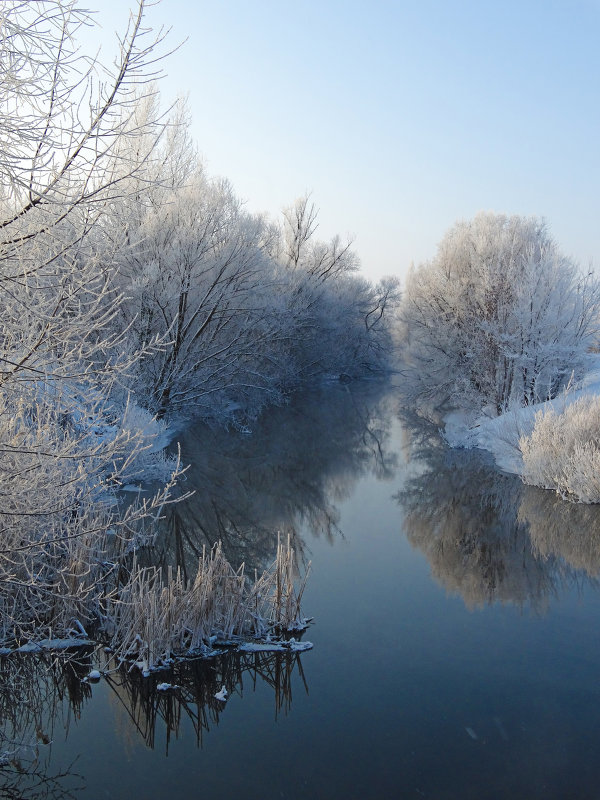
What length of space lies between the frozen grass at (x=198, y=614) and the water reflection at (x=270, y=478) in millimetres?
1883

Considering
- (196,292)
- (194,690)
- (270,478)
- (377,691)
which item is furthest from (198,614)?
(196,292)

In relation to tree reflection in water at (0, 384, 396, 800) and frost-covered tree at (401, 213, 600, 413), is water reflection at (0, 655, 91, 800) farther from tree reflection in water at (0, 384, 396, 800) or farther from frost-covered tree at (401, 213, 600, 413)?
frost-covered tree at (401, 213, 600, 413)

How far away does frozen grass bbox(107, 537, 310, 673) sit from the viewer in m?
5.54

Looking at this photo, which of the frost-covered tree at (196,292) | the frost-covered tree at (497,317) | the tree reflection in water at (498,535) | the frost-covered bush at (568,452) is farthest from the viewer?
the frost-covered tree at (497,317)

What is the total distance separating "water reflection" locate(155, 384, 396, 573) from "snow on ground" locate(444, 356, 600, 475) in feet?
6.86

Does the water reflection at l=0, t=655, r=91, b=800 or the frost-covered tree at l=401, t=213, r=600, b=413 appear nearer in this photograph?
the water reflection at l=0, t=655, r=91, b=800

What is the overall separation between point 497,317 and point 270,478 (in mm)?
9148

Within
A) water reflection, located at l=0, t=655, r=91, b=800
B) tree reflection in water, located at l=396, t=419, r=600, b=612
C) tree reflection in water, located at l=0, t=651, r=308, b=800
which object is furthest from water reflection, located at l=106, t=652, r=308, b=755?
tree reflection in water, located at l=396, t=419, r=600, b=612

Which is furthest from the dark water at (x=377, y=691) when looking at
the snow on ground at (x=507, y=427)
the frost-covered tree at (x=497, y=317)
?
the frost-covered tree at (x=497, y=317)

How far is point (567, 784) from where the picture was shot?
4.30 m

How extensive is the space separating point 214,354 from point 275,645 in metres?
11.7

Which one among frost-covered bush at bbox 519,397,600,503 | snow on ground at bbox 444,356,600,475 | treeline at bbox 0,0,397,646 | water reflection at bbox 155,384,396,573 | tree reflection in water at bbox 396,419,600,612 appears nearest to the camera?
treeline at bbox 0,0,397,646

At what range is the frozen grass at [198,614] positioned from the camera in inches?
218

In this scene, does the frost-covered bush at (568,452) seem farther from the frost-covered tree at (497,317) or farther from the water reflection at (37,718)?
the water reflection at (37,718)
